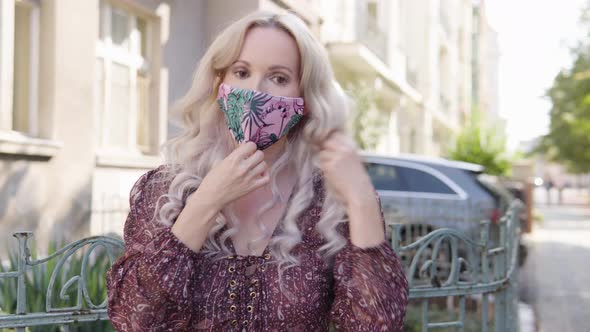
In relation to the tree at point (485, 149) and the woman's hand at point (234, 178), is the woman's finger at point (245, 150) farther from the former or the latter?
the tree at point (485, 149)

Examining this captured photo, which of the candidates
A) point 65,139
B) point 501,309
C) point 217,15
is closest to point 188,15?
point 217,15

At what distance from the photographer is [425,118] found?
22.7 metres

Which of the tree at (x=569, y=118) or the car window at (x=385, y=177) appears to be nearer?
the car window at (x=385, y=177)

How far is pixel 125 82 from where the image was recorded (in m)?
7.72

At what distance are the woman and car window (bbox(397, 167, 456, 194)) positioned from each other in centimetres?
690

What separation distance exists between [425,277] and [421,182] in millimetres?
5210

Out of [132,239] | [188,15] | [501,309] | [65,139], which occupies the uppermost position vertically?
[188,15]

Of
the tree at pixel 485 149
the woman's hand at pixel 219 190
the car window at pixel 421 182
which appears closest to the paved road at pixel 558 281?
the car window at pixel 421 182

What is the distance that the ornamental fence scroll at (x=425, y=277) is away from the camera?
97.3 inches

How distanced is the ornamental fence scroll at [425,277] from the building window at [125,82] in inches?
159

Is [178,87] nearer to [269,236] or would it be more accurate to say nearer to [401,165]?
[401,165]

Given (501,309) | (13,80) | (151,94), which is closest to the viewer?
(501,309)

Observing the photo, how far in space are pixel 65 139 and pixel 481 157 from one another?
18293 millimetres

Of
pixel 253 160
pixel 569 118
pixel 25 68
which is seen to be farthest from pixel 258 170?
pixel 569 118
